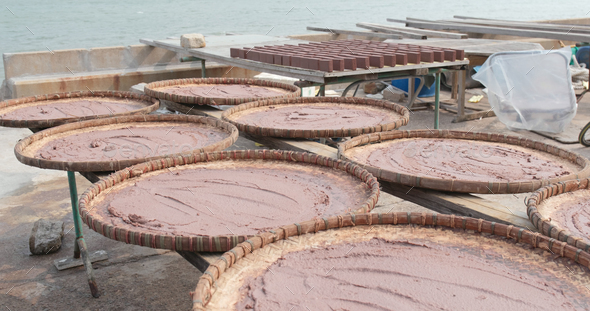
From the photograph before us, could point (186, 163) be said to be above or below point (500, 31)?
below

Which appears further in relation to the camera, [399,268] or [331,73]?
[331,73]

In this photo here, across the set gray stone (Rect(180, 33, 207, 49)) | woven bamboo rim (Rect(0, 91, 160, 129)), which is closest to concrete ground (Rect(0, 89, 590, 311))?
woven bamboo rim (Rect(0, 91, 160, 129))

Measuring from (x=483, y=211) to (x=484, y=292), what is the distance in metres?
0.60

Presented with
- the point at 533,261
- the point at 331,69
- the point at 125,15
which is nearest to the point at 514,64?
the point at 331,69

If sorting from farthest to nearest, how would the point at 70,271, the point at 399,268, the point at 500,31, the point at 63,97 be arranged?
the point at 500,31
the point at 63,97
the point at 70,271
the point at 399,268

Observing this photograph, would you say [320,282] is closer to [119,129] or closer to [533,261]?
[533,261]

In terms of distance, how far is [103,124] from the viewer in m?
2.91

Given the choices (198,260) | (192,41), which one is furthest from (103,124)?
(192,41)

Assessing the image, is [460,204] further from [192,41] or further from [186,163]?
[192,41]

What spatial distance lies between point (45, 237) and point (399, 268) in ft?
8.77

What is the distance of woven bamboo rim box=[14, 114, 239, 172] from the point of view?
2.14 m

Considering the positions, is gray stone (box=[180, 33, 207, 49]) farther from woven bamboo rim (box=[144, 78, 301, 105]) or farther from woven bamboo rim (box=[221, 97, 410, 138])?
woven bamboo rim (box=[221, 97, 410, 138])

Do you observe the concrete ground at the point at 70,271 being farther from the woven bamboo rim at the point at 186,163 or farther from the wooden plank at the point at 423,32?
the wooden plank at the point at 423,32

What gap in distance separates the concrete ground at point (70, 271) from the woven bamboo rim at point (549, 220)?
5.46ft
